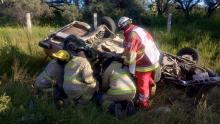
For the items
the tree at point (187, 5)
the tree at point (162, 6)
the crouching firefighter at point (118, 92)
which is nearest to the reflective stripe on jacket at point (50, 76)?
the crouching firefighter at point (118, 92)

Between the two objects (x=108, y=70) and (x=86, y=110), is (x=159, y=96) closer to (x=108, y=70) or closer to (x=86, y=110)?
(x=108, y=70)

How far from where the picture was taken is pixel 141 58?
746 centimetres

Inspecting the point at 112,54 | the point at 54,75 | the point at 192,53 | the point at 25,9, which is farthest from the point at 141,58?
the point at 25,9

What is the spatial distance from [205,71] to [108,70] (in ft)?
6.10

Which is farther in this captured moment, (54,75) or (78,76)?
(54,75)

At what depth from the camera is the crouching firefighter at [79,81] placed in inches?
281

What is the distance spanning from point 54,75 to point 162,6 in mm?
18957

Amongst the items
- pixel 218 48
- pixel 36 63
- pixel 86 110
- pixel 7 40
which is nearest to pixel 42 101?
pixel 86 110

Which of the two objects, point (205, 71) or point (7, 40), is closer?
point (205, 71)

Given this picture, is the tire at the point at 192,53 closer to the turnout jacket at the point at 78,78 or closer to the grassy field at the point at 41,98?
the grassy field at the point at 41,98

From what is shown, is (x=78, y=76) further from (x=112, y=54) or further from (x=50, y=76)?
(x=112, y=54)

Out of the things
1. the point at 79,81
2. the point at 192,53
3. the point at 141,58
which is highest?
the point at 141,58

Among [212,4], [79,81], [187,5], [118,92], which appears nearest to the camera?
[118,92]

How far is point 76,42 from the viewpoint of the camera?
26.0 feet
